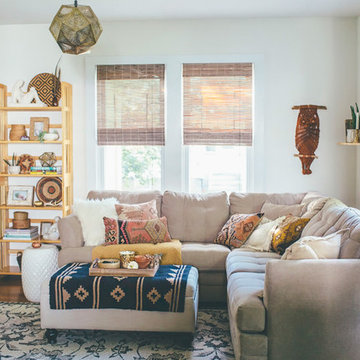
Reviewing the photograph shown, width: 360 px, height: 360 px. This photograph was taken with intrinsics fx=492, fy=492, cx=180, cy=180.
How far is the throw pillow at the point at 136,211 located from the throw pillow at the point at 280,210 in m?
1.03

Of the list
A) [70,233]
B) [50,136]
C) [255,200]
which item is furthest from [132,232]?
[50,136]

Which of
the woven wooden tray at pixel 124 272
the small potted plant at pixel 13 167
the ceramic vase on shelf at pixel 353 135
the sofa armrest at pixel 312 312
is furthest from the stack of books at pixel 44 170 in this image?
the sofa armrest at pixel 312 312

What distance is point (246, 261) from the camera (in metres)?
3.74

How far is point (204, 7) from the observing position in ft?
15.6

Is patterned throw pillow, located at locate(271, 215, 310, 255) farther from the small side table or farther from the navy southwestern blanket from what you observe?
the small side table

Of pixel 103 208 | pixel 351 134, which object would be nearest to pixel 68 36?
pixel 103 208

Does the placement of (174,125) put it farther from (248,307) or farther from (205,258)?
(248,307)

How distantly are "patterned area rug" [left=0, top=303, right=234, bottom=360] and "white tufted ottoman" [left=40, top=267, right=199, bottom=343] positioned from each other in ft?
0.35

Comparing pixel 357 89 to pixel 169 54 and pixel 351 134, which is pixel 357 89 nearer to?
pixel 351 134

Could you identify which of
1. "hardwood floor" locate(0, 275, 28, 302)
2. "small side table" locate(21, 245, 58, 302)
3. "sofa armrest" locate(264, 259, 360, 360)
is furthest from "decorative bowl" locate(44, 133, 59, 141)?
"sofa armrest" locate(264, 259, 360, 360)

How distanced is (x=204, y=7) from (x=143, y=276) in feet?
8.89

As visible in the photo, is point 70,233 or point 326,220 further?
point 70,233

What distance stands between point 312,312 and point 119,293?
132cm

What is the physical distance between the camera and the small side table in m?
4.33
